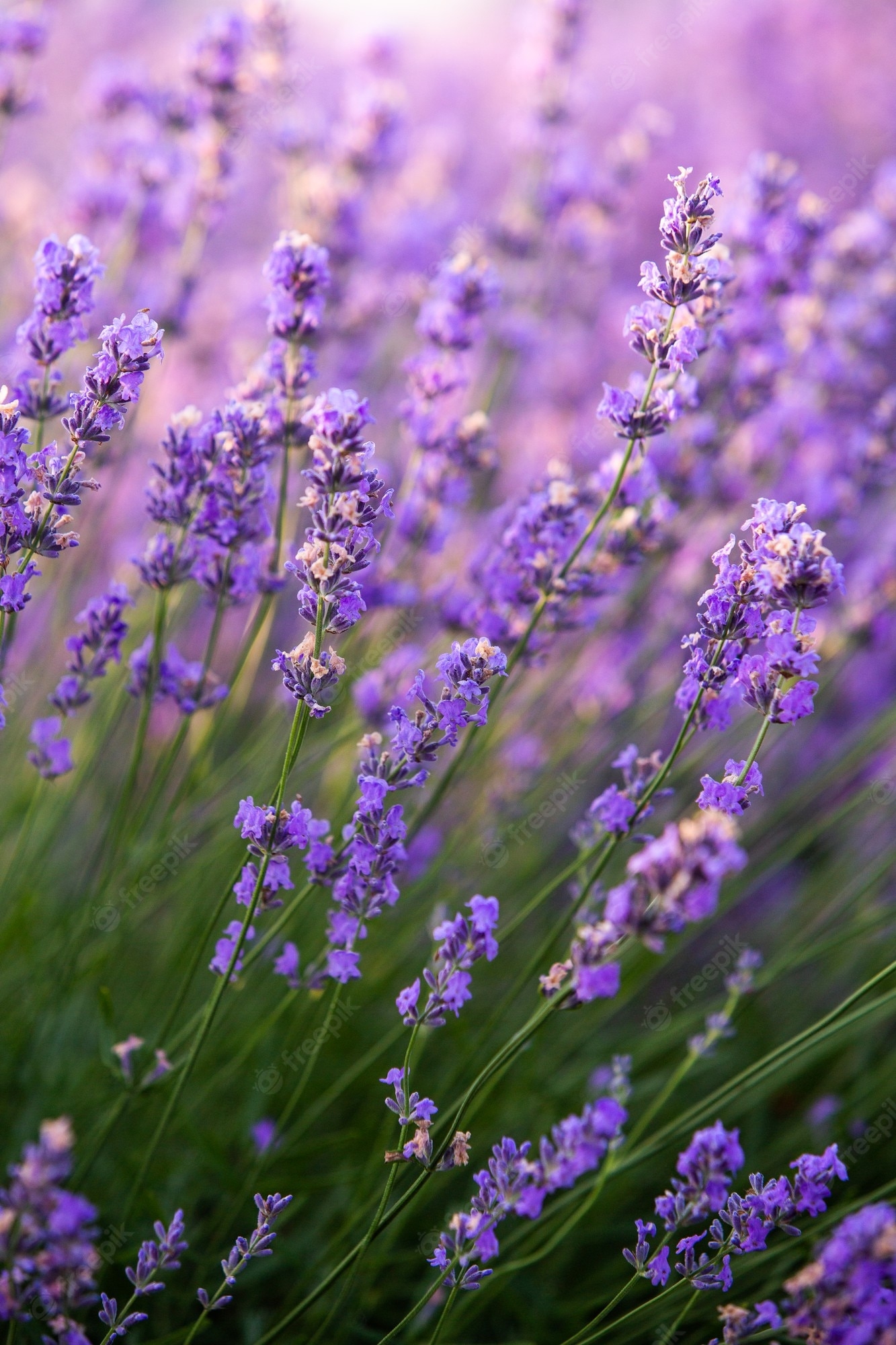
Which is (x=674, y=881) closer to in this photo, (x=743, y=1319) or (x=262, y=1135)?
(x=743, y=1319)

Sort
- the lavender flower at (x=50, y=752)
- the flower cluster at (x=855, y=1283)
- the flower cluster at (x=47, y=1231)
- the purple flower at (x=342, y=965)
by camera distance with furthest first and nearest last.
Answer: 1. the lavender flower at (x=50, y=752)
2. the purple flower at (x=342, y=965)
3. the flower cluster at (x=855, y=1283)
4. the flower cluster at (x=47, y=1231)

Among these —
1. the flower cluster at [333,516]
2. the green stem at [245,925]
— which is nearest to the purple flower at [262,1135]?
the green stem at [245,925]

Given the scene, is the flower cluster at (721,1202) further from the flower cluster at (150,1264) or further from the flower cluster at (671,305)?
the flower cluster at (671,305)

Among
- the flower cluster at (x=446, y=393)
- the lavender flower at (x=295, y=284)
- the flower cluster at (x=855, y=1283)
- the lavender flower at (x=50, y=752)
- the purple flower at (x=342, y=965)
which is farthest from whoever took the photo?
the flower cluster at (x=446, y=393)

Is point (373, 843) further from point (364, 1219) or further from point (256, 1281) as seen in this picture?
point (256, 1281)

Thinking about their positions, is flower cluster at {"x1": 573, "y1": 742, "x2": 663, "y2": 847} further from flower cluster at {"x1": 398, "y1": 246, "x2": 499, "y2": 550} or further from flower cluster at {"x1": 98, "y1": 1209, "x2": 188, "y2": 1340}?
flower cluster at {"x1": 398, "y1": 246, "x2": 499, "y2": 550}

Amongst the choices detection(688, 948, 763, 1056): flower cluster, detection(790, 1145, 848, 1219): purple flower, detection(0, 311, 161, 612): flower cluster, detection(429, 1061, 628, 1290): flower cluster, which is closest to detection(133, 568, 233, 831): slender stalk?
detection(0, 311, 161, 612): flower cluster

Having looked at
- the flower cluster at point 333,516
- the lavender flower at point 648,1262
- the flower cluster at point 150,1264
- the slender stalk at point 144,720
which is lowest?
the lavender flower at point 648,1262

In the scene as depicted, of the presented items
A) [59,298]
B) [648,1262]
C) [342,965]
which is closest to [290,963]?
[342,965]

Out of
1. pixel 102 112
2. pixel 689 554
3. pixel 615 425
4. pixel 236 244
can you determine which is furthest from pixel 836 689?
pixel 236 244
